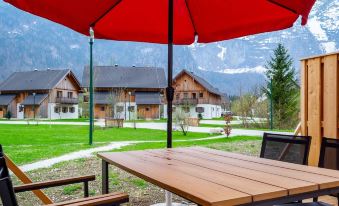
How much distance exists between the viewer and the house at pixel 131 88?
38594 millimetres

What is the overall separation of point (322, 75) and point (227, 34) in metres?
1.31

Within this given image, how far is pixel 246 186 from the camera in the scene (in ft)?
4.75

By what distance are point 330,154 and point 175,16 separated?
187 cm

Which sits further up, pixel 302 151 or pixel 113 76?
pixel 113 76

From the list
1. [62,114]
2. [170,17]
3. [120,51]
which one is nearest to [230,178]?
[170,17]

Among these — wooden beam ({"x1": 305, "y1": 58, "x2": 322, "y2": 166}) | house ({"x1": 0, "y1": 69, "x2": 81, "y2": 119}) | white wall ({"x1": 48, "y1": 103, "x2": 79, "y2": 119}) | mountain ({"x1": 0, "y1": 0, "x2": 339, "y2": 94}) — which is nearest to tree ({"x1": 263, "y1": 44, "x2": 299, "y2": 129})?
wooden beam ({"x1": 305, "y1": 58, "x2": 322, "y2": 166})

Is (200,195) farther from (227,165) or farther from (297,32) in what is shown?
(297,32)

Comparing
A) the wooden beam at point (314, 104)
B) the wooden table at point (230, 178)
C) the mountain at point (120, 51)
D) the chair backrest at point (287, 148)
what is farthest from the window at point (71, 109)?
the chair backrest at point (287, 148)

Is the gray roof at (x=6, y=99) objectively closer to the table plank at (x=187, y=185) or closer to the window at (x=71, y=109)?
the window at (x=71, y=109)

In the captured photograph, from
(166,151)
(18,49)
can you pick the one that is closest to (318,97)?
(166,151)

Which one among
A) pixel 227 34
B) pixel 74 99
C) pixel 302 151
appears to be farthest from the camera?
pixel 74 99

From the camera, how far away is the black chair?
2.14m

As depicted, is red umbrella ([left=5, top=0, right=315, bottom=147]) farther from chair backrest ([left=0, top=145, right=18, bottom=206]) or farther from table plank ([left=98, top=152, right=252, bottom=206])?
chair backrest ([left=0, top=145, right=18, bottom=206])

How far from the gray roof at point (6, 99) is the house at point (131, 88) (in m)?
8.69
